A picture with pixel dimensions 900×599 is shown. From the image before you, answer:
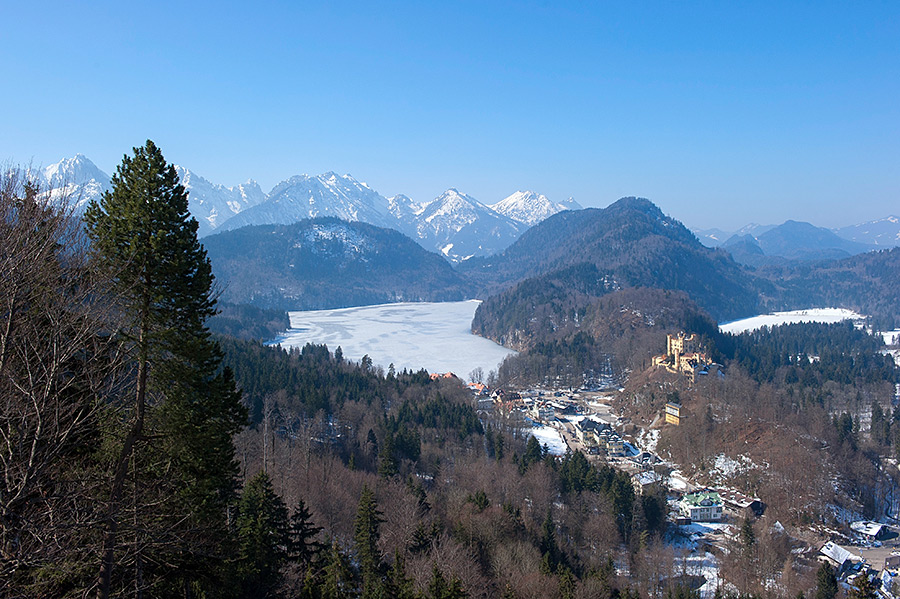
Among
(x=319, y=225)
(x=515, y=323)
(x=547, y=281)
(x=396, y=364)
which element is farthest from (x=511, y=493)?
(x=319, y=225)

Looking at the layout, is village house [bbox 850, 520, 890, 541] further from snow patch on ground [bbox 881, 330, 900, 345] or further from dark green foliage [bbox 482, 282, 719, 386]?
snow patch on ground [bbox 881, 330, 900, 345]

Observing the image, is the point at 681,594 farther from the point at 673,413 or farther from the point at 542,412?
the point at 542,412

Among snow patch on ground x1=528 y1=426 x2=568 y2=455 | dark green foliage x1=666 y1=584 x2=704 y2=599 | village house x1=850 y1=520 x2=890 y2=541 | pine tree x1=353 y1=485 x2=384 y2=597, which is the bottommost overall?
village house x1=850 y1=520 x2=890 y2=541

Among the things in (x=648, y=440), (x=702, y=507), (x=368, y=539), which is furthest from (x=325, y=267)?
(x=368, y=539)

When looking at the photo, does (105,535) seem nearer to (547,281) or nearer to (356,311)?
(547,281)

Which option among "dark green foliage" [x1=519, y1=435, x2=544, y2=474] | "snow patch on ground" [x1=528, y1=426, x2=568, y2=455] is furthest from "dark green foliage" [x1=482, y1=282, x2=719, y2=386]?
"dark green foliage" [x1=519, y1=435, x2=544, y2=474]
